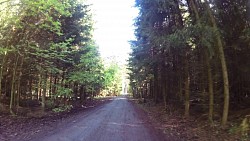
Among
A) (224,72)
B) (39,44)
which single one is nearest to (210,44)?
(224,72)

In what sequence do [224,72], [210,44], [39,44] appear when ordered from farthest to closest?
[39,44]
[224,72]
[210,44]

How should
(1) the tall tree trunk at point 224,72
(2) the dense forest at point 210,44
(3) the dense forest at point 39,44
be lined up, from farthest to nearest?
(3) the dense forest at point 39,44, (2) the dense forest at point 210,44, (1) the tall tree trunk at point 224,72

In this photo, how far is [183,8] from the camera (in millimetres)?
18484

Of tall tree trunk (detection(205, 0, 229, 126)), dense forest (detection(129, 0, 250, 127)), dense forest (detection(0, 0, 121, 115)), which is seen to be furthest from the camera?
dense forest (detection(0, 0, 121, 115))

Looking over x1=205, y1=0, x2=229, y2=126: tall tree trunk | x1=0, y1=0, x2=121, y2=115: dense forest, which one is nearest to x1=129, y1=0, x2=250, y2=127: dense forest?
x1=205, y1=0, x2=229, y2=126: tall tree trunk

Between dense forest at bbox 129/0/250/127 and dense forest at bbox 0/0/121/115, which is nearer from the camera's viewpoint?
dense forest at bbox 129/0/250/127

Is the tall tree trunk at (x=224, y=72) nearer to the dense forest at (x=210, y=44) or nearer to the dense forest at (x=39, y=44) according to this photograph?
the dense forest at (x=210, y=44)

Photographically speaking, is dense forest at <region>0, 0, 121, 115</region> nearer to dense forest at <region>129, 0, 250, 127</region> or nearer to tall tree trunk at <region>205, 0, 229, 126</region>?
dense forest at <region>129, 0, 250, 127</region>

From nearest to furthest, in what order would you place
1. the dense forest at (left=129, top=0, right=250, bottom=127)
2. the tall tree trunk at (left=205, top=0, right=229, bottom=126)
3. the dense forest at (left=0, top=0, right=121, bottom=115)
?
the tall tree trunk at (left=205, top=0, right=229, bottom=126), the dense forest at (left=129, top=0, right=250, bottom=127), the dense forest at (left=0, top=0, right=121, bottom=115)

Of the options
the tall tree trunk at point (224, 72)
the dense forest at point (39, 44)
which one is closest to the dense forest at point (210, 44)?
the tall tree trunk at point (224, 72)

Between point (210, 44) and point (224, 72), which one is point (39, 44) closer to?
point (210, 44)

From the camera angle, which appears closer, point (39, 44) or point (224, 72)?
point (224, 72)

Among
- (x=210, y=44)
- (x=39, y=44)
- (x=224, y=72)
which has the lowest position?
(x=224, y=72)

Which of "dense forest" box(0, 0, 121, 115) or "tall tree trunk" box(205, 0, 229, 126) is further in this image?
"dense forest" box(0, 0, 121, 115)
